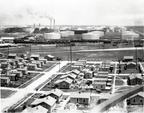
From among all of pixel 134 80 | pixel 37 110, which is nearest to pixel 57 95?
pixel 37 110

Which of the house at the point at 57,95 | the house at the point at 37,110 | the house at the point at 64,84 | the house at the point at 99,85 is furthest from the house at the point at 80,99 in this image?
the house at the point at 64,84

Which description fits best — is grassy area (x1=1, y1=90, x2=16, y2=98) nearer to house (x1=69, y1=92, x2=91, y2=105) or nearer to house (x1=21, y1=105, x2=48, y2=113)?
house (x1=21, y1=105, x2=48, y2=113)

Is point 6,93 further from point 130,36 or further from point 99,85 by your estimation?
point 130,36

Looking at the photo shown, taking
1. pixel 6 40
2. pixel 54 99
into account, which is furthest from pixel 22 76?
pixel 6 40

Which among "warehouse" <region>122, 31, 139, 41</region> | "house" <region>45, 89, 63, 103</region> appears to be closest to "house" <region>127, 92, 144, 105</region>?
"house" <region>45, 89, 63, 103</region>

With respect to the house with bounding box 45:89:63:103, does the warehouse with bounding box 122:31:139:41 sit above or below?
above

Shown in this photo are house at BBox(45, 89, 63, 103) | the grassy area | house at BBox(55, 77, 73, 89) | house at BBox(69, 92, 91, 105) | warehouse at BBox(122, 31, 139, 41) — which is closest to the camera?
house at BBox(69, 92, 91, 105)

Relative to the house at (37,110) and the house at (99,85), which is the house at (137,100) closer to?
the house at (99,85)

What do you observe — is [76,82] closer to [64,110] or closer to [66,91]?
[66,91]

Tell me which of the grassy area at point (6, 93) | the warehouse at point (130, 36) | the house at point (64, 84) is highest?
the warehouse at point (130, 36)

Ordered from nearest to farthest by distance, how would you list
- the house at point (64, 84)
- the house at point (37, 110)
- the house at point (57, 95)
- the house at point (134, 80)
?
the house at point (37, 110)
the house at point (57, 95)
the house at point (64, 84)
the house at point (134, 80)

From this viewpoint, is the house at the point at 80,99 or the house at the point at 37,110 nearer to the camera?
the house at the point at 37,110
